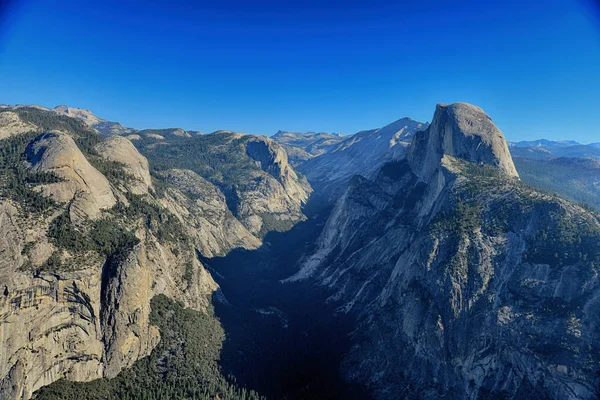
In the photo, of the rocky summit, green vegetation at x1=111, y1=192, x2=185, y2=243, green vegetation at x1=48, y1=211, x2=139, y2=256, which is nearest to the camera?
the rocky summit

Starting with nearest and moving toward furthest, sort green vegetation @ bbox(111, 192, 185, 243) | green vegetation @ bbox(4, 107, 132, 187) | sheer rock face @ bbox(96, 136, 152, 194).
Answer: green vegetation @ bbox(111, 192, 185, 243)
green vegetation @ bbox(4, 107, 132, 187)
sheer rock face @ bbox(96, 136, 152, 194)

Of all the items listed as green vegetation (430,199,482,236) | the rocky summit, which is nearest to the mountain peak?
the rocky summit

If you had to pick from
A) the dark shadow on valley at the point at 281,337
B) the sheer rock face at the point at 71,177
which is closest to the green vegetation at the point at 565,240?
the dark shadow on valley at the point at 281,337

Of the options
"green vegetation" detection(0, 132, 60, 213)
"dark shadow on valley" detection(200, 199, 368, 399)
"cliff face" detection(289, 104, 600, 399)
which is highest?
"green vegetation" detection(0, 132, 60, 213)

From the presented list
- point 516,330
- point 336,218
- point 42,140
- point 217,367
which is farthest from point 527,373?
point 42,140

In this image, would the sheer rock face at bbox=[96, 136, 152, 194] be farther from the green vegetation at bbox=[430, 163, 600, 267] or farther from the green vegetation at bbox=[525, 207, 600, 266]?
the green vegetation at bbox=[525, 207, 600, 266]

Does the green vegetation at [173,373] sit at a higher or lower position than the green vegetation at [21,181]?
lower

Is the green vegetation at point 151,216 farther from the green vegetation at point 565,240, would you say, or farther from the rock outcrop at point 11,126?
the green vegetation at point 565,240
